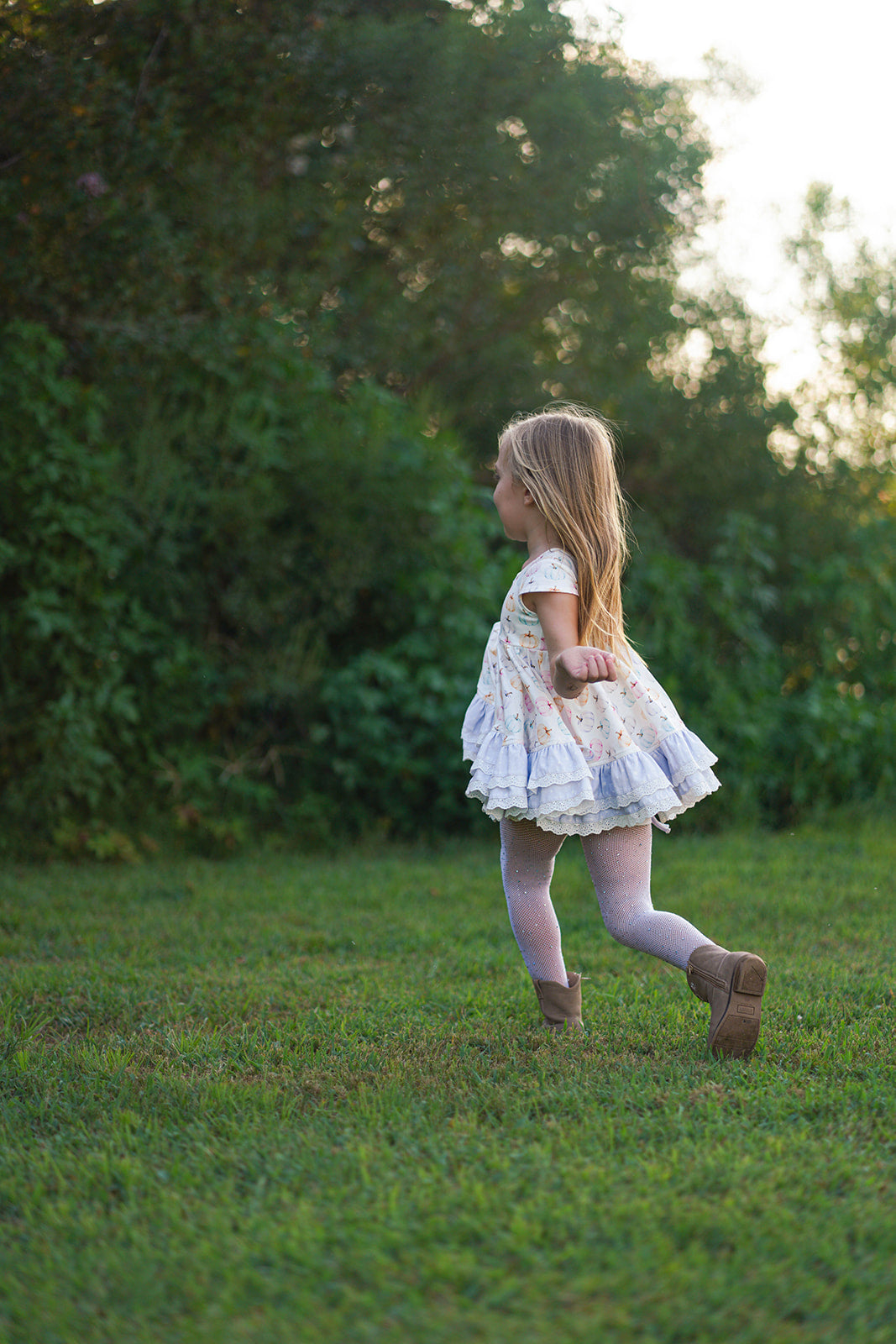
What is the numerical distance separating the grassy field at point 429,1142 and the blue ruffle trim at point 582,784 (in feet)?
1.82

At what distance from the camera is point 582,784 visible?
2.72 meters

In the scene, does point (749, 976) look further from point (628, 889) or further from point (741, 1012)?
point (628, 889)

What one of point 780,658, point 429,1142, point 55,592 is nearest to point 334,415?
point 55,592

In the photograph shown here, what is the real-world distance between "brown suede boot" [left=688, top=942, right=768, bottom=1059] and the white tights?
8 cm

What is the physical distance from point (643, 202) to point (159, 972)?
5.07 meters

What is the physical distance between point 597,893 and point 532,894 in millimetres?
163

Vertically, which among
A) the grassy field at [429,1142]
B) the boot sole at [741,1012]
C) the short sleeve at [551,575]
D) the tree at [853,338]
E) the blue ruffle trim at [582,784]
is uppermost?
the tree at [853,338]

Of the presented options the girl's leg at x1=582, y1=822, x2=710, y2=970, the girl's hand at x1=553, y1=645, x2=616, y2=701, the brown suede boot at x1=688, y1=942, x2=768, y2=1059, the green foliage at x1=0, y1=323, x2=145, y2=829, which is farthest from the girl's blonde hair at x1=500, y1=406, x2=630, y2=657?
the green foliage at x1=0, y1=323, x2=145, y2=829

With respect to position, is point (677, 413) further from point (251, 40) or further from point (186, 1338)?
point (186, 1338)

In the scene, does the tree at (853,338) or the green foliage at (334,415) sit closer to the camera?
the green foliage at (334,415)

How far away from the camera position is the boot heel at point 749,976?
2584mm

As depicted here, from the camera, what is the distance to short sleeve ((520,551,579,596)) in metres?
2.78

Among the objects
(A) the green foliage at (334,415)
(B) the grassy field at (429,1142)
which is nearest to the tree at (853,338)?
(A) the green foliage at (334,415)

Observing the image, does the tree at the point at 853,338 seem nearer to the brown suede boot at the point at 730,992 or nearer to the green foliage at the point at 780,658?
the green foliage at the point at 780,658
